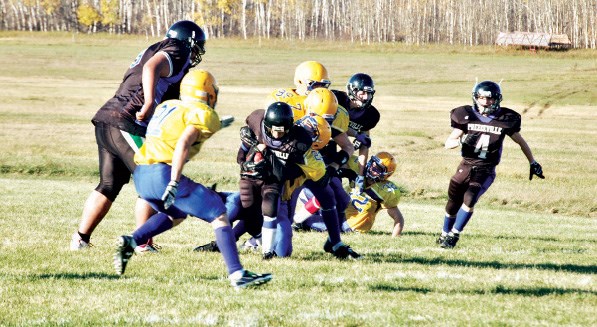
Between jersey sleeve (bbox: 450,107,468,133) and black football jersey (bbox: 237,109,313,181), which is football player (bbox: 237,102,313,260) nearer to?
black football jersey (bbox: 237,109,313,181)

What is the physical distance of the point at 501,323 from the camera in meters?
Result: 5.36

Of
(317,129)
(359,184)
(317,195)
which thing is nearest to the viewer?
(317,129)

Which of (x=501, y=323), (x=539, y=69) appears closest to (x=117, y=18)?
(x=539, y=69)

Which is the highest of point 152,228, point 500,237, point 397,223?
point 152,228

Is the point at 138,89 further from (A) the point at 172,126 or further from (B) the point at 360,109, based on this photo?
(B) the point at 360,109

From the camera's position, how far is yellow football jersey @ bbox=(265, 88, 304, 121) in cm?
922

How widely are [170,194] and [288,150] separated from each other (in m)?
1.99

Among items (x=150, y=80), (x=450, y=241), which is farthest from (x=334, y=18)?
(x=150, y=80)

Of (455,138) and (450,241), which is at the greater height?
(455,138)

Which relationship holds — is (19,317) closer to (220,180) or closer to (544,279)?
(544,279)

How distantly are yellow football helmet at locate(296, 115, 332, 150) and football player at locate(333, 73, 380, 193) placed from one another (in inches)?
69.7

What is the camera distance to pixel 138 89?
850 cm

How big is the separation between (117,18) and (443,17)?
4354 cm

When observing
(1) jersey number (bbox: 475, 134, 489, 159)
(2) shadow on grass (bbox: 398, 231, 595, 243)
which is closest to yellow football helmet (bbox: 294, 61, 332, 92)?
(1) jersey number (bbox: 475, 134, 489, 159)
